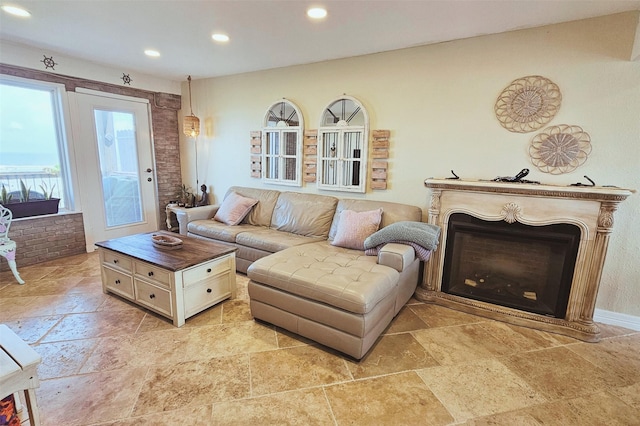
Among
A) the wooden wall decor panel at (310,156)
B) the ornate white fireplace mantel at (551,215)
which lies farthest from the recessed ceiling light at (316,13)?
the ornate white fireplace mantel at (551,215)

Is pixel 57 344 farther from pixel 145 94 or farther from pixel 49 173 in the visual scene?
pixel 145 94

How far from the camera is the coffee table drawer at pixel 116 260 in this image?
2.60 metres

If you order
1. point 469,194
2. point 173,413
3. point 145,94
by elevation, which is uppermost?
point 145,94

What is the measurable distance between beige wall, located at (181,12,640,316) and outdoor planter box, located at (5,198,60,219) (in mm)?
2857

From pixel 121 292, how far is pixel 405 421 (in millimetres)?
2540

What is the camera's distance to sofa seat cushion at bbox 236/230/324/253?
10.2 feet

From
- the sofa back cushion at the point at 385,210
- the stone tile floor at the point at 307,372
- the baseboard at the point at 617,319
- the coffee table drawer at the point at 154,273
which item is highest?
the sofa back cushion at the point at 385,210

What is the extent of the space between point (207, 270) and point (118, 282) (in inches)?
35.9

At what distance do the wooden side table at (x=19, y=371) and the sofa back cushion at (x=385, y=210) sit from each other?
2427mm

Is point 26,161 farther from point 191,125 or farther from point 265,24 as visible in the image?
point 265,24

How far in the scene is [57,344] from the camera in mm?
2102

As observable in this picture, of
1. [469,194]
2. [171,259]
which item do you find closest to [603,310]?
[469,194]

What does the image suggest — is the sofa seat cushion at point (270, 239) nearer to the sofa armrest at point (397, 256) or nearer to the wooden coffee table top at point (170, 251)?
the wooden coffee table top at point (170, 251)

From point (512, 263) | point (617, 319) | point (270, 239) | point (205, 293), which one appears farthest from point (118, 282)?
point (617, 319)
